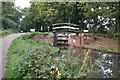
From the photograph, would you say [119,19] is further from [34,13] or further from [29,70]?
[34,13]

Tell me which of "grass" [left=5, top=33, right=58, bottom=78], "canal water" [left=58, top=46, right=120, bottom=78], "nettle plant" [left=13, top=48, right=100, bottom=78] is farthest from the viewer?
"grass" [left=5, top=33, right=58, bottom=78]

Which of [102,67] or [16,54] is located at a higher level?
[16,54]

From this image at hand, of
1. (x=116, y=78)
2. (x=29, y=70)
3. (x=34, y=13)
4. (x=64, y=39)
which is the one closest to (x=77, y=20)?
(x=64, y=39)

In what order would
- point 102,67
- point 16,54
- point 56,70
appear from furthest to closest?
point 16,54, point 102,67, point 56,70

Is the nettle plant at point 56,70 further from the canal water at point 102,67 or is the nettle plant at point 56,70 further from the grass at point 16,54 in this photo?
the grass at point 16,54

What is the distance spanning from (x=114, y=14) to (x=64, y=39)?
5553 millimetres

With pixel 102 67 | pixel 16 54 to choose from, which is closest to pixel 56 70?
pixel 102 67

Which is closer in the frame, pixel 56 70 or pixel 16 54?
pixel 56 70

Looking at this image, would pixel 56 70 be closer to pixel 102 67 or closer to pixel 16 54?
pixel 102 67

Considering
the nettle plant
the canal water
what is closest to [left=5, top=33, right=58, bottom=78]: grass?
the nettle plant

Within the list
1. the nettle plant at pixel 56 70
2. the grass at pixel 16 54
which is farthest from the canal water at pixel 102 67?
the grass at pixel 16 54

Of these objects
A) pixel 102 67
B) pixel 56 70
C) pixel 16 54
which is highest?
pixel 56 70

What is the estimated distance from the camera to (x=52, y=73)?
Answer: 2.02 meters

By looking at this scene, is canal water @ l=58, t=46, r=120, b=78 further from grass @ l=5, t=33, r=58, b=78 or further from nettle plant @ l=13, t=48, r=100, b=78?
grass @ l=5, t=33, r=58, b=78
